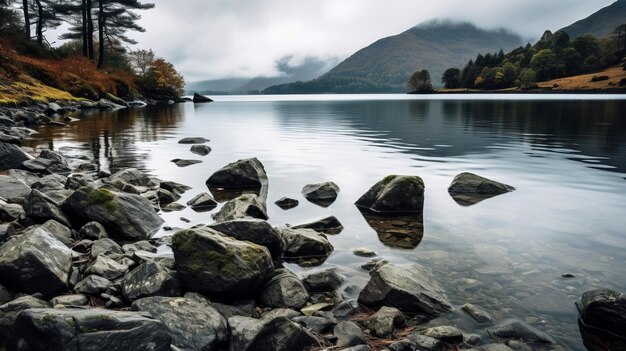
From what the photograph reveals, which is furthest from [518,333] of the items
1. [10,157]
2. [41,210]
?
[10,157]

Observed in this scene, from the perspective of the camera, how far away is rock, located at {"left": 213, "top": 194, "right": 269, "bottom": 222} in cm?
1235

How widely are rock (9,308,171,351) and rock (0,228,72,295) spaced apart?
2.07 m

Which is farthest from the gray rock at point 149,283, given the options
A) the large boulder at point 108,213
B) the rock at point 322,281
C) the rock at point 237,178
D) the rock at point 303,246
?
the rock at point 237,178

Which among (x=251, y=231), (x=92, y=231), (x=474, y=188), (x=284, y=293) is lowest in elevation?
(x=284, y=293)

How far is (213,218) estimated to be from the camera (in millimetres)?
13211

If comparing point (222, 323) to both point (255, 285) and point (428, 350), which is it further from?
point (428, 350)

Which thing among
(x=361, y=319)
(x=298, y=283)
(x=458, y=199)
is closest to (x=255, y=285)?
(x=298, y=283)

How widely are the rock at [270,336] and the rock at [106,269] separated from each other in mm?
2824

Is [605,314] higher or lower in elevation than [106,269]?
lower

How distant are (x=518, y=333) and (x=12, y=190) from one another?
42.5ft

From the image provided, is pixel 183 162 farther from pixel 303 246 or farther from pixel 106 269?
pixel 106 269

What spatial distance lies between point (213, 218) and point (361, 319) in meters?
7.18

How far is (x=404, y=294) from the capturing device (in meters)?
7.65

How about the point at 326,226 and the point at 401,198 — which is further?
the point at 401,198
